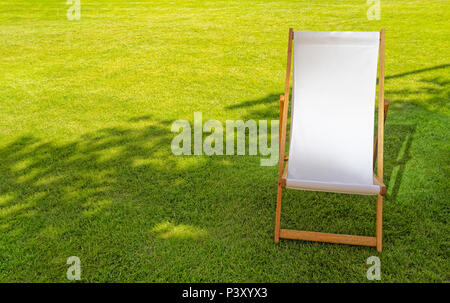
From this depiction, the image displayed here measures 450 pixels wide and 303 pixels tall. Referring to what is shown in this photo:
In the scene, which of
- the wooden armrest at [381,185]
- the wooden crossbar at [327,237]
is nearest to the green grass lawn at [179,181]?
the wooden crossbar at [327,237]

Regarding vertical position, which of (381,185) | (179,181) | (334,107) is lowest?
(179,181)

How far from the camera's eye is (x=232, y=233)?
3.24 m

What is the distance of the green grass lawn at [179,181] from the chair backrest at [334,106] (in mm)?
473

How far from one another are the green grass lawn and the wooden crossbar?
0.05 m

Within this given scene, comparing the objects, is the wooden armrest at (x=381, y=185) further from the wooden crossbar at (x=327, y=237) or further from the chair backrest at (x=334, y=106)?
the wooden crossbar at (x=327, y=237)

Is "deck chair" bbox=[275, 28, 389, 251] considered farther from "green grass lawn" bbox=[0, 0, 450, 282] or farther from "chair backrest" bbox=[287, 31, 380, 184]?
"green grass lawn" bbox=[0, 0, 450, 282]

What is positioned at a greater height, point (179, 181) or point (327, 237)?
point (179, 181)

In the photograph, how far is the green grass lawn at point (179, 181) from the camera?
2943mm

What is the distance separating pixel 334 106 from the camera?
3.38 m

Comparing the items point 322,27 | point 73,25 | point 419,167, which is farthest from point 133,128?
point 73,25

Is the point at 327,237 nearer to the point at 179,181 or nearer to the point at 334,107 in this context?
the point at 334,107

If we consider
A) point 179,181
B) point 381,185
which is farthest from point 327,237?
point 179,181
